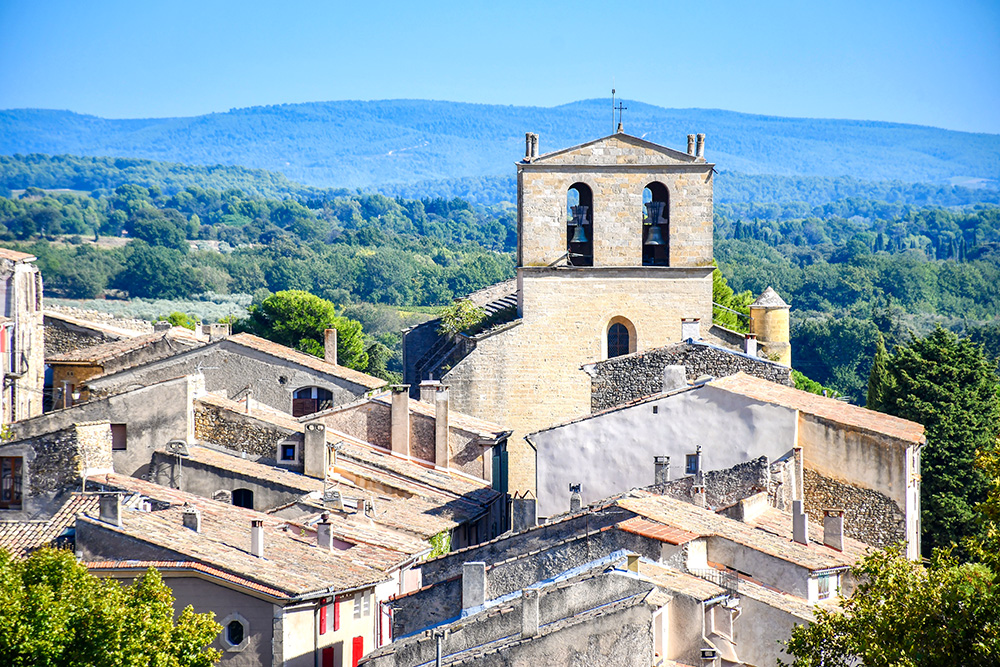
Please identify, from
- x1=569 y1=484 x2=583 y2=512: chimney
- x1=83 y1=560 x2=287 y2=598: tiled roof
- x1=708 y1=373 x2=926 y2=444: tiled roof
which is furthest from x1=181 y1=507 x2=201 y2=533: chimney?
x1=708 y1=373 x2=926 y2=444: tiled roof

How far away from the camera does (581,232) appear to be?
41906mm

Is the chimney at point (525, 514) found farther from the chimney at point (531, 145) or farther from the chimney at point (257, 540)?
the chimney at point (531, 145)

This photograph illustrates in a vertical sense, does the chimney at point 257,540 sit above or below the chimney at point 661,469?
below

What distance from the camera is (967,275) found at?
186625 millimetres

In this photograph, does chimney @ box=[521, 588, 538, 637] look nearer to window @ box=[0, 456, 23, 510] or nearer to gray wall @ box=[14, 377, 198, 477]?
window @ box=[0, 456, 23, 510]

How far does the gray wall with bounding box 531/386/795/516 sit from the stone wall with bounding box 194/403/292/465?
5.42 meters

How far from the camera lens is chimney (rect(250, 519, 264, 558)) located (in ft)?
80.1

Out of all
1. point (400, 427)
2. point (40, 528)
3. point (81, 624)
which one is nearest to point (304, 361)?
point (400, 427)

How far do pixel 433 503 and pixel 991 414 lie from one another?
1742cm

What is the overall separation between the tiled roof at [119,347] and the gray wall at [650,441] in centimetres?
1550

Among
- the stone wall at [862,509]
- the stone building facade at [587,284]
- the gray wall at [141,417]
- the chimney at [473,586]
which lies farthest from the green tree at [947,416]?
the chimney at [473,586]

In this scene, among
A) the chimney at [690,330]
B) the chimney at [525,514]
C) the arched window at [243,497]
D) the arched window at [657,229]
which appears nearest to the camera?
the chimney at [525,514]

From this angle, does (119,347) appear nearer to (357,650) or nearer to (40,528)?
(40,528)

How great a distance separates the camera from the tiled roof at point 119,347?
44.5 m
